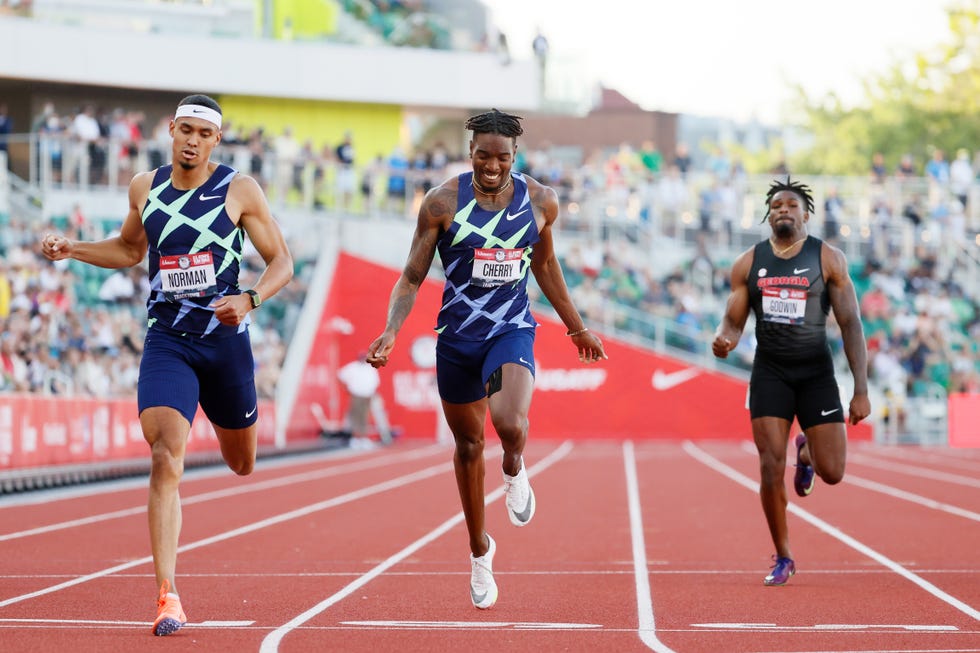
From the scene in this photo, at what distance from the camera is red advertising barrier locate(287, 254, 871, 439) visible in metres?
32.3

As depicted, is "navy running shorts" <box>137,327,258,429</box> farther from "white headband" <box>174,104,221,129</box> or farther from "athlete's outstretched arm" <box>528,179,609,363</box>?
"athlete's outstretched arm" <box>528,179,609,363</box>

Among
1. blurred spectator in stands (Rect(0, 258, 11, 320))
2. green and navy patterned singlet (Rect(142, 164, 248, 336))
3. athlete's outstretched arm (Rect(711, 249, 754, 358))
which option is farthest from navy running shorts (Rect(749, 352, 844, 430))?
blurred spectator in stands (Rect(0, 258, 11, 320))

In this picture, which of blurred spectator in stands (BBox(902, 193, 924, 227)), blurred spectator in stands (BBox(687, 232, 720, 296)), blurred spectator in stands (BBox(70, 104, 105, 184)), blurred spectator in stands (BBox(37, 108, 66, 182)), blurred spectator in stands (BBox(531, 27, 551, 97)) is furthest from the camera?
blurred spectator in stands (BBox(531, 27, 551, 97))

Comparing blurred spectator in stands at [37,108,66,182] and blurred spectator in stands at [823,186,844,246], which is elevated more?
blurred spectator in stands at [37,108,66,182]

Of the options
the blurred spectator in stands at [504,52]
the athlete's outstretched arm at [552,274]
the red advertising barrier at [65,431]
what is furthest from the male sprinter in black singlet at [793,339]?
the blurred spectator in stands at [504,52]

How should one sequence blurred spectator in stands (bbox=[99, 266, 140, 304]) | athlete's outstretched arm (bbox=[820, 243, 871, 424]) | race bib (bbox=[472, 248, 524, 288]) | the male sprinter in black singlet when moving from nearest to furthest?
race bib (bbox=[472, 248, 524, 288]), athlete's outstretched arm (bbox=[820, 243, 871, 424]), the male sprinter in black singlet, blurred spectator in stands (bbox=[99, 266, 140, 304])

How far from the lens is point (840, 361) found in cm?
3064

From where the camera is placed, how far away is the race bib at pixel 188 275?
737 centimetres

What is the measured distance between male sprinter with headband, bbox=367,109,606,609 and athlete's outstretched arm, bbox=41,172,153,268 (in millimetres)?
1195

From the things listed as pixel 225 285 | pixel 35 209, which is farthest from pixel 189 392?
pixel 35 209

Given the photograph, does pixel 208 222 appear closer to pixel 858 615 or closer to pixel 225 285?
pixel 225 285

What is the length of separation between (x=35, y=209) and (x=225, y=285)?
800 inches

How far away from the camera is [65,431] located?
58.4 ft

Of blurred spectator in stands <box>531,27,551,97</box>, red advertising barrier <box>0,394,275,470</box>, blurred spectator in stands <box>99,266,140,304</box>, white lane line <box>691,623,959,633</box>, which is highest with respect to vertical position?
blurred spectator in stands <box>531,27,551,97</box>
